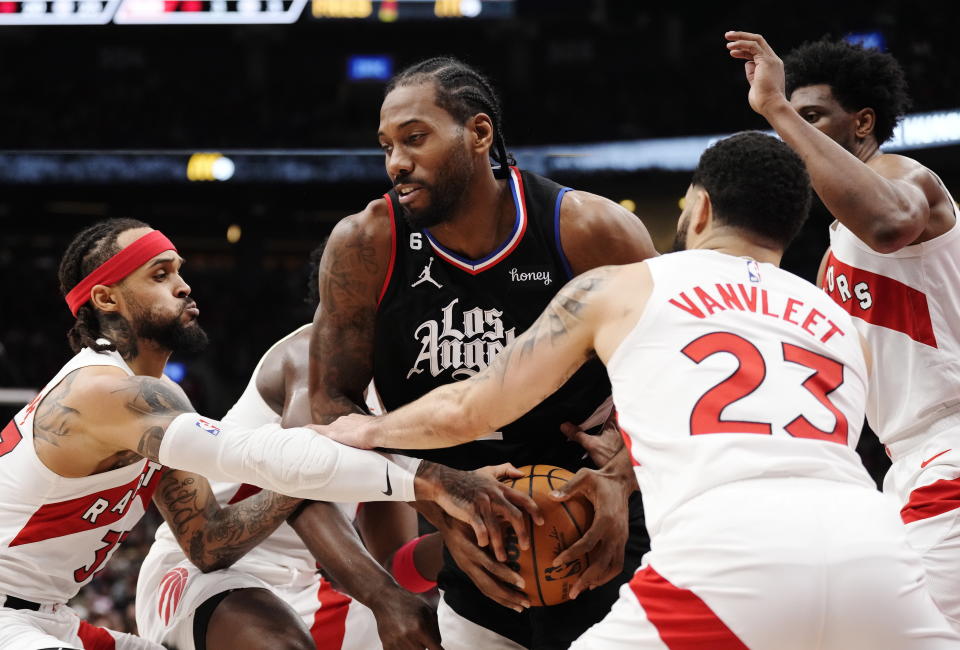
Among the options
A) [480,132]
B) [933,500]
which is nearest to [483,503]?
[480,132]

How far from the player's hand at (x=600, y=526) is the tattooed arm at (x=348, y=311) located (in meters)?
0.84

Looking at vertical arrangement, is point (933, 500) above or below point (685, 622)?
below

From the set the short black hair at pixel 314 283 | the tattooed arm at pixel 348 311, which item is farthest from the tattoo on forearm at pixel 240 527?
the short black hair at pixel 314 283

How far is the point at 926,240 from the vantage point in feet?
11.4

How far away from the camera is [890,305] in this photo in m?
3.55

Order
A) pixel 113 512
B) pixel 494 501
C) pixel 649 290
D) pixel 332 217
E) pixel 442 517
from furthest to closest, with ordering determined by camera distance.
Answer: pixel 332 217, pixel 113 512, pixel 442 517, pixel 494 501, pixel 649 290

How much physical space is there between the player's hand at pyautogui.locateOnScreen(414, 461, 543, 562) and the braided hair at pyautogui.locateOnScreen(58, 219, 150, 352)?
1.64 meters

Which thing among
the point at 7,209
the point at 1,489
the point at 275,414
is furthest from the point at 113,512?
the point at 7,209

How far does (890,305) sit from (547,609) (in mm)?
1557

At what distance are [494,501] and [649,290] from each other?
83cm

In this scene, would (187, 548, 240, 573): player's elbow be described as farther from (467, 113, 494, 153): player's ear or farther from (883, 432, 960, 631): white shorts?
(883, 432, 960, 631): white shorts

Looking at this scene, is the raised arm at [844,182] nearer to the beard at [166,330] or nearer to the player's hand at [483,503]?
the player's hand at [483,503]

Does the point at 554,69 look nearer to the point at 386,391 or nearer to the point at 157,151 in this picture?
the point at 157,151

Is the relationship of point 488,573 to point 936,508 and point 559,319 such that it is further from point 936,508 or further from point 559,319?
point 936,508
